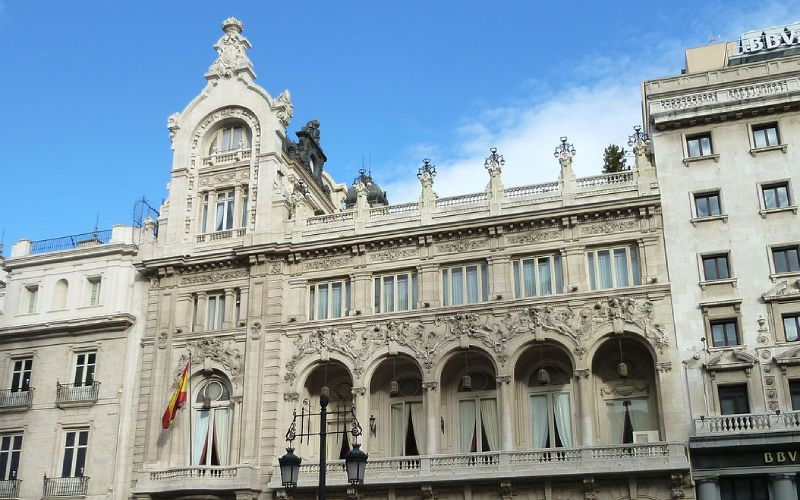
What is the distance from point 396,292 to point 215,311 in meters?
8.90

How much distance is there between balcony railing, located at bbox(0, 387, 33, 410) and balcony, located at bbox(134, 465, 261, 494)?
7.67 meters

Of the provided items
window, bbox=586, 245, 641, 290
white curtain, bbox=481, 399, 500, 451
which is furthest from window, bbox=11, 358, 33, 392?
window, bbox=586, 245, 641, 290

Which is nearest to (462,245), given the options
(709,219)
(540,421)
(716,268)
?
(540,421)

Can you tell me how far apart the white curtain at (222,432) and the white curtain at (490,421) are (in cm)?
1131

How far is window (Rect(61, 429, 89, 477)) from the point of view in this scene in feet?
136

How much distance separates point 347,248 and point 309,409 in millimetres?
7434

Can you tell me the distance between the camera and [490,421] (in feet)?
128

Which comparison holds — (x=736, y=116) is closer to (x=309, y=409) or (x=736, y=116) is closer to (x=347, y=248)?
(x=347, y=248)

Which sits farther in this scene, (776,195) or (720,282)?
(776,195)

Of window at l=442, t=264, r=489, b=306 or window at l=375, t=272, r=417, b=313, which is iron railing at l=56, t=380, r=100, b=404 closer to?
window at l=375, t=272, r=417, b=313

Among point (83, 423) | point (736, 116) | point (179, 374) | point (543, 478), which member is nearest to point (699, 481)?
point (543, 478)

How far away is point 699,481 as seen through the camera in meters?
33.7

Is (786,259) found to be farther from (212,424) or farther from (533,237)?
(212,424)

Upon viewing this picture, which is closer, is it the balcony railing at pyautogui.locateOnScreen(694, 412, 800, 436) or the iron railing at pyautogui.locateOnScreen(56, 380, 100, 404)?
the balcony railing at pyautogui.locateOnScreen(694, 412, 800, 436)
